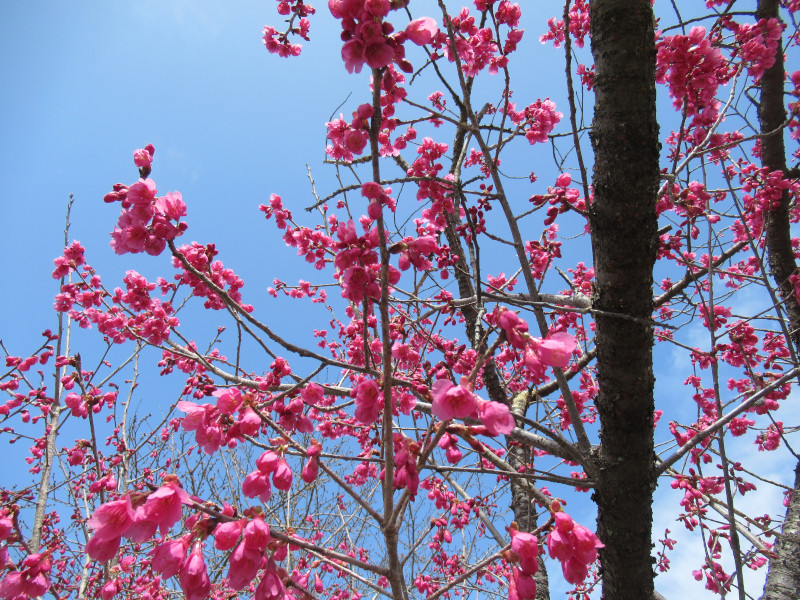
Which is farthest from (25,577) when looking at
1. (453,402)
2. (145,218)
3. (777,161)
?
(777,161)

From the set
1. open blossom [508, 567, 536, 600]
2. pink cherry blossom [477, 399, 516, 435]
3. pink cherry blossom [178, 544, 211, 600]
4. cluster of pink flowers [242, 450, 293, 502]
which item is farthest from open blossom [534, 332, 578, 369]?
pink cherry blossom [178, 544, 211, 600]

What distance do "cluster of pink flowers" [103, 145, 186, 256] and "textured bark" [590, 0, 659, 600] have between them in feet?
5.53

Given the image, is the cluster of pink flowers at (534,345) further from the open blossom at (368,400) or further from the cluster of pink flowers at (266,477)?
the cluster of pink flowers at (266,477)

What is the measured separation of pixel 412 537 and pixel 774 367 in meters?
5.15

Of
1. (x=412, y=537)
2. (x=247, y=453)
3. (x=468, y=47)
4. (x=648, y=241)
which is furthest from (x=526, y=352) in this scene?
(x=247, y=453)

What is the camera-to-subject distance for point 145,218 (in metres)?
1.45

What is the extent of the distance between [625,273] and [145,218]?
1.89 metres

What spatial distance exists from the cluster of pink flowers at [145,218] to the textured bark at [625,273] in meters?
1.68

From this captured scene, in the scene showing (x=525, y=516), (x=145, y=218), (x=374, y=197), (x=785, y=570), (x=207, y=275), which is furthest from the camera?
(x=525, y=516)

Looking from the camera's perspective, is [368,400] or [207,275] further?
[207,275]

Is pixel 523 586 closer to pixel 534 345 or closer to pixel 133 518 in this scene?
pixel 534 345

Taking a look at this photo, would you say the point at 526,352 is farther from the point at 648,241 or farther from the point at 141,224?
the point at 141,224

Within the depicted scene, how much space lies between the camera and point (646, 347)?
1.72m

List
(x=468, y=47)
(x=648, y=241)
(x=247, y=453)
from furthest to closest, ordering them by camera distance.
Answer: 1. (x=247, y=453)
2. (x=468, y=47)
3. (x=648, y=241)
